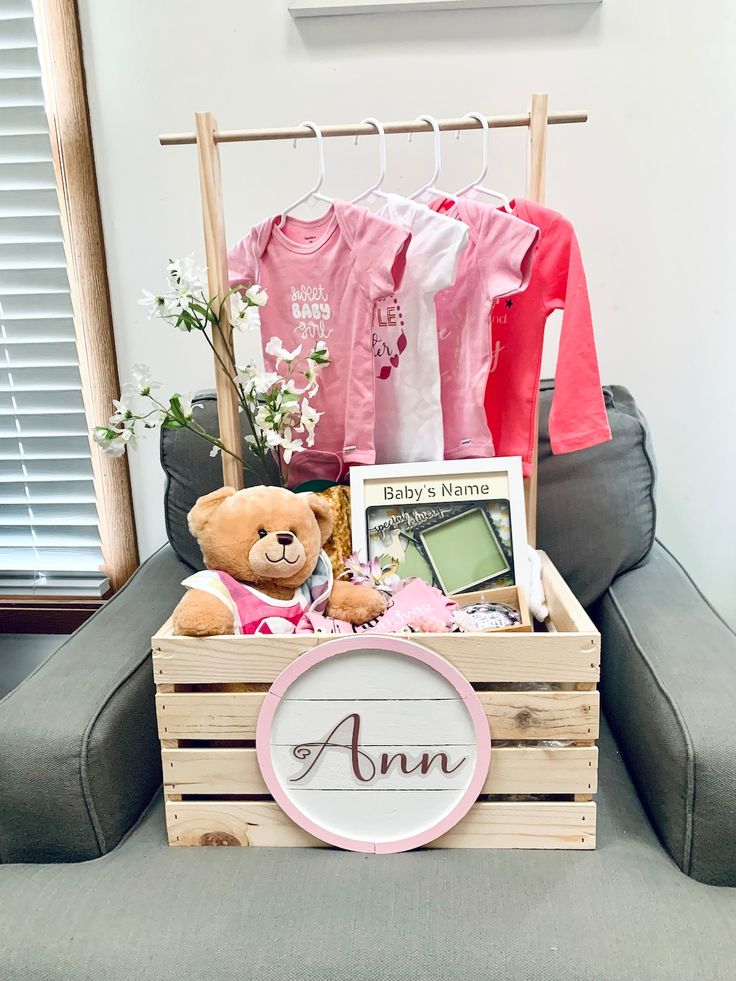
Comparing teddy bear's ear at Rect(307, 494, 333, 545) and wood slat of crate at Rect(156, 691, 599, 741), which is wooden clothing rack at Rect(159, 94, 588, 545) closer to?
teddy bear's ear at Rect(307, 494, 333, 545)

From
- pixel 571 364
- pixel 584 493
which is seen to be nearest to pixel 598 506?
pixel 584 493

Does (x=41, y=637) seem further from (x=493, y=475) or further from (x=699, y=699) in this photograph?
(x=699, y=699)

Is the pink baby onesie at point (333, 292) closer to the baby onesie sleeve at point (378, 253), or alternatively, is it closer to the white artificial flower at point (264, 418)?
the baby onesie sleeve at point (378, 253)

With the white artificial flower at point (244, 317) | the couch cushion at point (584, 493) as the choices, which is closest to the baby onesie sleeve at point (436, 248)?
the white artificial flower at point (244, 317)

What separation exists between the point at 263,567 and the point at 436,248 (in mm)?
512

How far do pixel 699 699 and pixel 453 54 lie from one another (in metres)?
1.15

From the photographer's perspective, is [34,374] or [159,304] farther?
[34,374]

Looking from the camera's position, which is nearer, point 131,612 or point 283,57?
point 131,612

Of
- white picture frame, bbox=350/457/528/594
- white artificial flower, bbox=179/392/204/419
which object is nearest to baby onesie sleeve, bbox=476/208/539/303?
white picture frame, bbox=350/457/528/594

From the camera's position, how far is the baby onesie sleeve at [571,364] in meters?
1.07

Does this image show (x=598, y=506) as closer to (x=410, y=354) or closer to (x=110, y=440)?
(x=410, y=354)

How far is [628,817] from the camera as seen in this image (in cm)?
92

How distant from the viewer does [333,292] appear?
112 centimetres

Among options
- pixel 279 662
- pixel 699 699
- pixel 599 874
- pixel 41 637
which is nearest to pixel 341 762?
pixel 279 662
